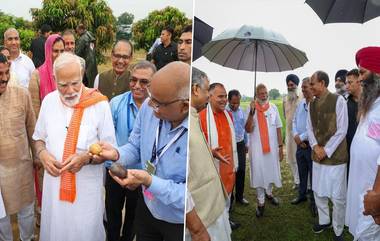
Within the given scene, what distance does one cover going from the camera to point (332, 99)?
6.55ft

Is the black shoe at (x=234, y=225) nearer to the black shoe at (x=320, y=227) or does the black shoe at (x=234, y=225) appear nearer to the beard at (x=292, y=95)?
the black shoe at (x=320, y=227)

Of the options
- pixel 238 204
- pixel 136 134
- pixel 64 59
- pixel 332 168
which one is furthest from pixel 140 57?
pixel 332 168

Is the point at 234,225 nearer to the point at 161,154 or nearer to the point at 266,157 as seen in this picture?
the point at 266,157

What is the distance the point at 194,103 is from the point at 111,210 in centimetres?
108

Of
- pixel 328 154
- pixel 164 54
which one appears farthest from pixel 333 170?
pixel 164 54

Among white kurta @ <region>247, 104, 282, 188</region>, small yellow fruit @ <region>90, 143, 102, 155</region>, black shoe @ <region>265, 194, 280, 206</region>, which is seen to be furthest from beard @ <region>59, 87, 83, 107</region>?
black shoe @ <region>265, 194, 280, 206</region>

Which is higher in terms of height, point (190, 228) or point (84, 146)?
point (84, 146)

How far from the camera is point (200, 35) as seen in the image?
150 cm

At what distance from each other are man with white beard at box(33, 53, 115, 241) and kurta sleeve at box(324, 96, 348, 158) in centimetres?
102

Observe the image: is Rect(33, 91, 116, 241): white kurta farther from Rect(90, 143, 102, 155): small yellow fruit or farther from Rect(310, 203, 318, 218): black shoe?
Rect(310, 203, 318, 218): black shoe

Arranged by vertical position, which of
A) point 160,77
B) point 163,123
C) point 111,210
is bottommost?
point 111,210

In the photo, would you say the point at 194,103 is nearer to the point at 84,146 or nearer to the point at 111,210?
the point at 84,146

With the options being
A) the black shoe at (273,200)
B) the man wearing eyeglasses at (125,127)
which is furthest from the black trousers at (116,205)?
the black shoe at (273,200)

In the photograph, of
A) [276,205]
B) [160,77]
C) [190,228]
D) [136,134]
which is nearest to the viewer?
[160,77]
